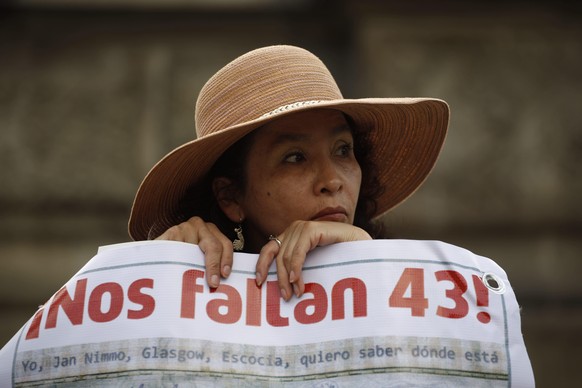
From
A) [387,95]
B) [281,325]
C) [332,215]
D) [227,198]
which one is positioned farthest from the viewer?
[387,95]

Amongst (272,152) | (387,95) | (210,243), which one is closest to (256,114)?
(272,152)

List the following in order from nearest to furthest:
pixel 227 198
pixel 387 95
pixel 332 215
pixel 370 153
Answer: pixel 332 215, pixel 227 198, pixel 370 153, pixel 387 95

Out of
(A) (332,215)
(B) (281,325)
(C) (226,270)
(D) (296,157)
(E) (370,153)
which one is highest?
(E) (370,153)

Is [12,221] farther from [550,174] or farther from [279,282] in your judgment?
[279,282]

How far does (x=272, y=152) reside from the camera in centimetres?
234

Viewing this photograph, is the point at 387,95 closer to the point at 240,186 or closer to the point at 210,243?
the point at 240,186

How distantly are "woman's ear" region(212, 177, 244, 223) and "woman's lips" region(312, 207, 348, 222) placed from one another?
10.2 inches

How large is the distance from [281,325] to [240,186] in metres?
0.56

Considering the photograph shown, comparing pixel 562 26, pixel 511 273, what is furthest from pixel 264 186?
pixel 562 26

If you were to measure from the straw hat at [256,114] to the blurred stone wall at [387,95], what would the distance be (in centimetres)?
187

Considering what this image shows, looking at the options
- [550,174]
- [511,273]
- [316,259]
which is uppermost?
[550,174]

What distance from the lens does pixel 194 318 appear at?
75.9 inches

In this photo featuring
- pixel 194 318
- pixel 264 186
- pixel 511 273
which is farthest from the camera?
pixel 511 273

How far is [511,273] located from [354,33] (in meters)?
1.13
